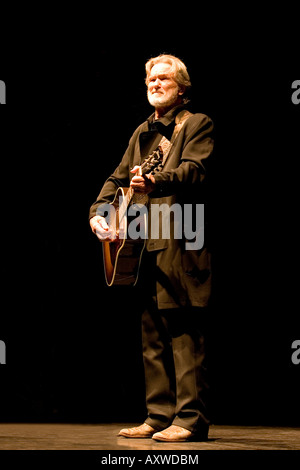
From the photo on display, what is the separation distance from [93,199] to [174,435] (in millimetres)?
1818

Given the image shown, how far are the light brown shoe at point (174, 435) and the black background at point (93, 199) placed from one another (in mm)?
1171

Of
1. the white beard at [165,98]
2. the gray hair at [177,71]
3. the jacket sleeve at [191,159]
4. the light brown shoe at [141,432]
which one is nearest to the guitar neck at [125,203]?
the jacket sleeve at [191,159]

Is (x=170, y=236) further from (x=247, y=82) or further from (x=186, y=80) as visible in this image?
(x=247, y=82)

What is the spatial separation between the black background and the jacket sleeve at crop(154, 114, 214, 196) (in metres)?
1.03

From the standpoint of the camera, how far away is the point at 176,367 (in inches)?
115

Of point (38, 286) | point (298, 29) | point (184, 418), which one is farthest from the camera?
point (38, 286)

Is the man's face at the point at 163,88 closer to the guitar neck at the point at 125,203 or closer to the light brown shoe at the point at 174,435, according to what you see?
the guitar neck at the point at 125,203

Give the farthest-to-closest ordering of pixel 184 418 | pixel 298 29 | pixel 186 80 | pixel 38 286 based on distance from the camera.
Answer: pixel 38 286
pixel 298 29
pixel 186 80
pixel 184 418

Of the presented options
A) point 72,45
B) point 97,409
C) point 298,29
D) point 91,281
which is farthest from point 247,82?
point 97,409

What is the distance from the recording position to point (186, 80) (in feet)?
10.4

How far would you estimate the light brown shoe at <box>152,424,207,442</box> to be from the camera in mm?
2809

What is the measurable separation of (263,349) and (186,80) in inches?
61.6

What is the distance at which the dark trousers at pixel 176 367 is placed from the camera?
288 centimetres

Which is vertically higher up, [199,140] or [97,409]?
[199,140]
